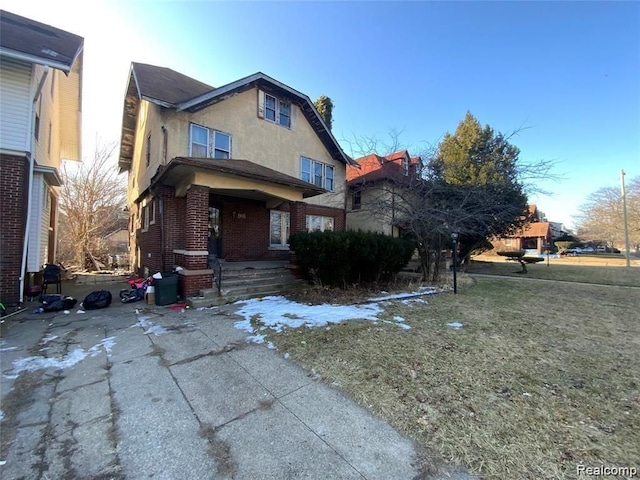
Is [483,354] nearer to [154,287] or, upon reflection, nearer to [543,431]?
[543,431]

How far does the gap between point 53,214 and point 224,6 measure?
1248cm

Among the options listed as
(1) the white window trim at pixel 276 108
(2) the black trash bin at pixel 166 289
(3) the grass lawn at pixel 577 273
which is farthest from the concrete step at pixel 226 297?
(3) the grass lawn at pixel 577 273

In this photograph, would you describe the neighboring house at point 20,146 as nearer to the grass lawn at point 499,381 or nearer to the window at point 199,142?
the window at point 199,142

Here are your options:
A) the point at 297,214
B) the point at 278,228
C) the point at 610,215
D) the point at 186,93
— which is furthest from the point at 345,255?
the point at 610,215

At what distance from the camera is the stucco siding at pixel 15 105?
7.42 metres

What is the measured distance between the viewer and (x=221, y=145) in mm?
10922

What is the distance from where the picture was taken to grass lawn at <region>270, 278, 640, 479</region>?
7.61ft

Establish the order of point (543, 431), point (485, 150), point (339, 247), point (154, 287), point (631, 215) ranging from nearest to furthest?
point (543, 431)
point (154, 287)
point (339, 247)
point (485, 150)
point (631, 215)

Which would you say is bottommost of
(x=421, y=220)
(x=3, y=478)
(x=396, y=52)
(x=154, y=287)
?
(x=3, y=478)

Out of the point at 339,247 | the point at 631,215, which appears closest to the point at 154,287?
the point at 339,247

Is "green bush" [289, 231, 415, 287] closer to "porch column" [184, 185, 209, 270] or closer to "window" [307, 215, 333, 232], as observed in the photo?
"porch column" [184, 185, 209, 270]

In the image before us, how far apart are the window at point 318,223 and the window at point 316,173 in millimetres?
1614

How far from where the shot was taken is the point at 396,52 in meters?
10.4

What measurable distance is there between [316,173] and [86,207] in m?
15.3
